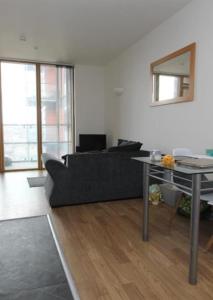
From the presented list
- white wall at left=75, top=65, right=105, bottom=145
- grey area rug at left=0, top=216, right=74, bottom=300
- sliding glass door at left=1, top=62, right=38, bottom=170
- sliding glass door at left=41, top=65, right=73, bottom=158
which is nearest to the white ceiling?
sliding glass door at left=1, top=62, right=38, bottom=170

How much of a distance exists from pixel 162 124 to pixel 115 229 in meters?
1.94

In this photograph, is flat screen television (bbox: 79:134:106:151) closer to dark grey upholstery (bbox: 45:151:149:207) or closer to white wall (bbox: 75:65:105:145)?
white wall (bbox: 75:65:105:145)

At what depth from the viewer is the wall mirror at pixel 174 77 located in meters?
3.21

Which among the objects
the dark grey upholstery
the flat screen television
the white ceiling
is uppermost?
the white ceiling

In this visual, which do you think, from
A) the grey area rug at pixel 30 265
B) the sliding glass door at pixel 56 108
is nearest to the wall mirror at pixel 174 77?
the grey area rug at pixel 30 265

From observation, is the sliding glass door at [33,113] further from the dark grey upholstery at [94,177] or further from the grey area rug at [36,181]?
the dark grey upholstery at [94,177]

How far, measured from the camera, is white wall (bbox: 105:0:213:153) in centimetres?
295

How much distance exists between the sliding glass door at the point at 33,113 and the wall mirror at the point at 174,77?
9.26ft

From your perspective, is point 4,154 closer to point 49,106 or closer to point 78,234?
point 49,106

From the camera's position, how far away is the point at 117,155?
3520 millimetres

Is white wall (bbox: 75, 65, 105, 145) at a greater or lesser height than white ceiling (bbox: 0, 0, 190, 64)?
lesser

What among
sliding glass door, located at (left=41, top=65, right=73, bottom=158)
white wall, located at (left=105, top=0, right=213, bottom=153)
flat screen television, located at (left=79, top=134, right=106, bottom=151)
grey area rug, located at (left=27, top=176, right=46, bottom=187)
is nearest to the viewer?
white wall, located at (left=105, top=0, right=213, bottom=153)

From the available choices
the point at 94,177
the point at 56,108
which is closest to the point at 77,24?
the point at 94,177

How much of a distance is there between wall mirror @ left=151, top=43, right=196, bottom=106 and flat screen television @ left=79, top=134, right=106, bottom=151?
222 cm
